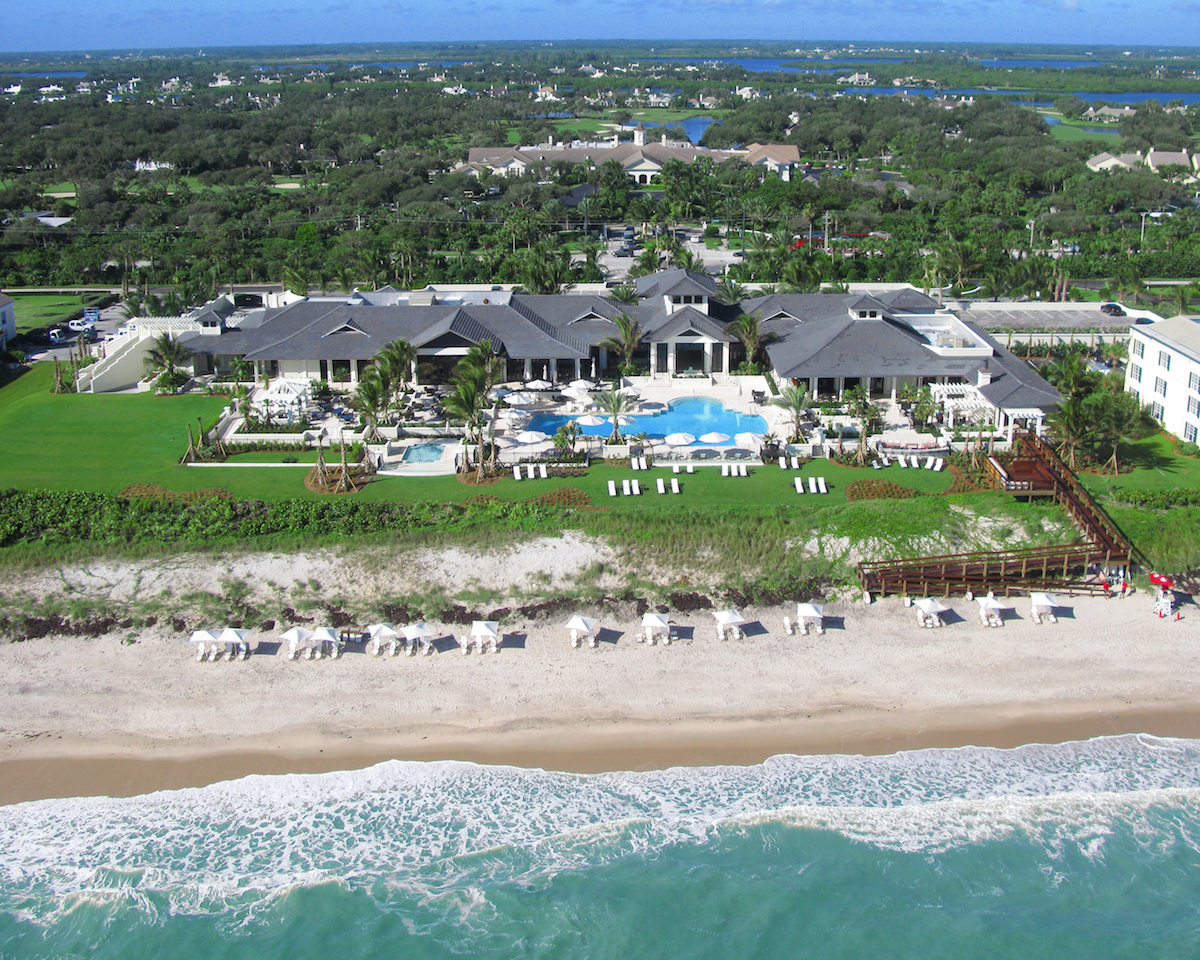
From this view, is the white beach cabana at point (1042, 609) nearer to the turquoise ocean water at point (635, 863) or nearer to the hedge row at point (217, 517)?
the turquoise ocean water at point (635, 863)

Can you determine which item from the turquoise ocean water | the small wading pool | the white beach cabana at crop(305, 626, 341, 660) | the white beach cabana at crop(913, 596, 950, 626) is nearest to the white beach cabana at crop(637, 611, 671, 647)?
the turquoise ocean water

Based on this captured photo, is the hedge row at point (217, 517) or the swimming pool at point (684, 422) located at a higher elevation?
the swimming pool at point (684, 422)

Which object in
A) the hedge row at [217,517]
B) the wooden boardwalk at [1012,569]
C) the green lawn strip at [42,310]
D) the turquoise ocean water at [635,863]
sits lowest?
the turquoise ocean water at [635,863]

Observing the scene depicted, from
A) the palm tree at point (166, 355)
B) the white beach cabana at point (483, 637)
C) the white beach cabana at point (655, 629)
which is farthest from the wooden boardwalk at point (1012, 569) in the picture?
the palm tree at point (166, 355)

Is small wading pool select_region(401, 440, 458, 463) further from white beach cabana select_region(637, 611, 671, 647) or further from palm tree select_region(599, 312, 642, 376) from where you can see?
white beach cabana select_region(637, 611, 671, 647)

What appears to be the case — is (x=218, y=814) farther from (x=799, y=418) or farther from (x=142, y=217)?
(x=142, y=217)

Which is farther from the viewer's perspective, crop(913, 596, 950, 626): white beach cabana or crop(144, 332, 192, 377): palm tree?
crop(144, 332, 192, 377): palm tree

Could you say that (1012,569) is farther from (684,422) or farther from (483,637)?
(483,637)
